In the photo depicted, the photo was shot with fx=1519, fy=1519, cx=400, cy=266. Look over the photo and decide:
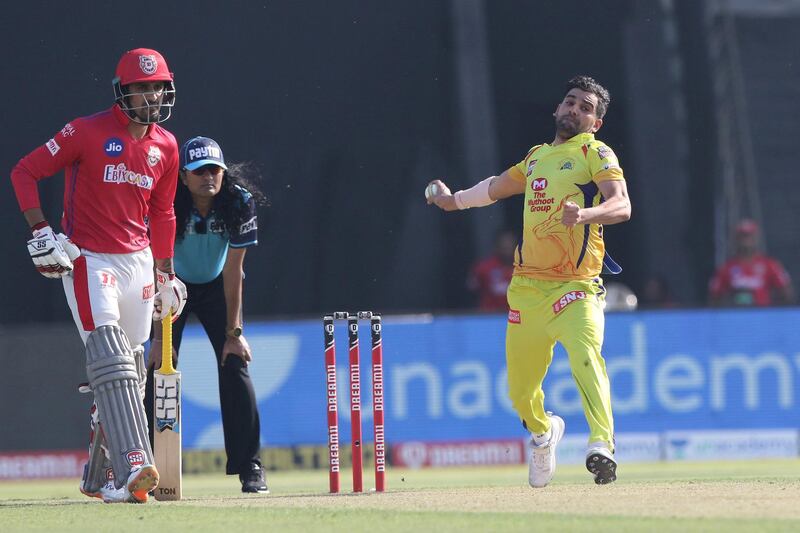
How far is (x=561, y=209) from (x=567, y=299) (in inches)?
15.0

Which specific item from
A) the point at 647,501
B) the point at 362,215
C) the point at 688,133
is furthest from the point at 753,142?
the point at 647,501

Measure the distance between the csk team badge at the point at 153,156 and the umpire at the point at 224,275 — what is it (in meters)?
0.73

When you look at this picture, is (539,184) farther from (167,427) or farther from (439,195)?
(167,427)

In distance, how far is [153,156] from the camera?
614 centimetres

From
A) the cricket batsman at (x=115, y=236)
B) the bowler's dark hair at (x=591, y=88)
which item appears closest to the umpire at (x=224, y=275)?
the cricket batsman at (x=115, y=236)

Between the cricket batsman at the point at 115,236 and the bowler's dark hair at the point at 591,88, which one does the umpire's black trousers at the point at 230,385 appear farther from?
the bowler's dark hair at the point at 591,88

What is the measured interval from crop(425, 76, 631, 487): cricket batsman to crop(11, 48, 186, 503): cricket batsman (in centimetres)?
156

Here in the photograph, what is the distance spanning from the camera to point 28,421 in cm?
1051

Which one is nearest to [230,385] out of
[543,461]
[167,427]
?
[167,427]

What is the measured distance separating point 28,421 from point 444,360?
2.94 metres

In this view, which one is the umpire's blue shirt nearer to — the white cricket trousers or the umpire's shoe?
the white cricket trousers

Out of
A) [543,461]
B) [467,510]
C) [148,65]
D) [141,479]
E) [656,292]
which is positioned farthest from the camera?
[656,292]

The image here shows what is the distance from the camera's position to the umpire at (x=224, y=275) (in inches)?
275

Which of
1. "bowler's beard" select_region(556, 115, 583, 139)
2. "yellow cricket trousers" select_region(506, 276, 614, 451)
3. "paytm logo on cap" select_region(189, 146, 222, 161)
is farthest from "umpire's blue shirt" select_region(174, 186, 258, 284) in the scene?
"bowler's beard" select_region(556, 115, 583, 139)
